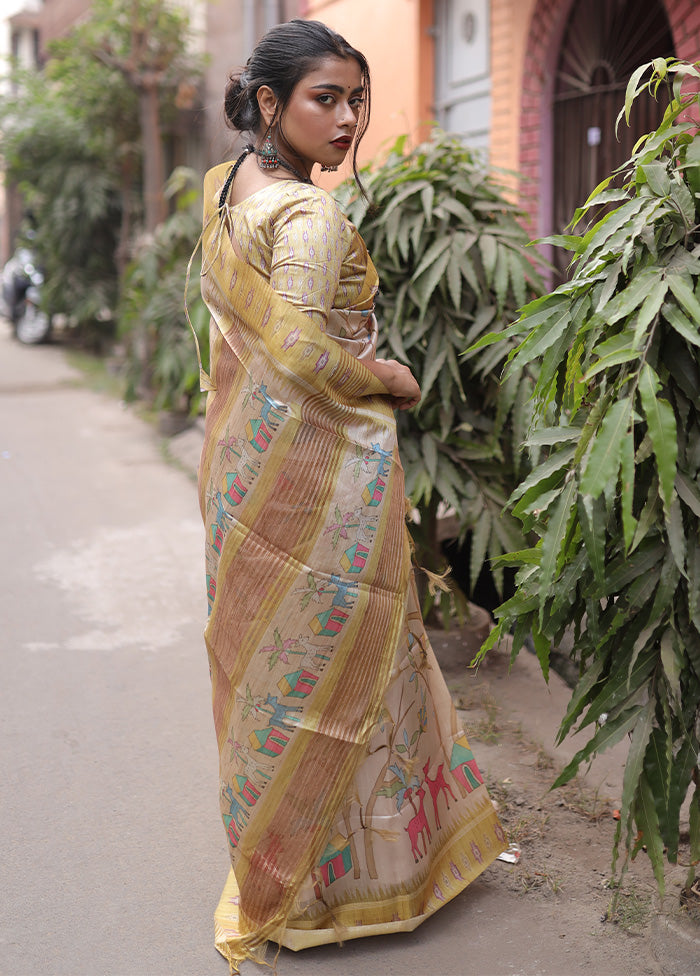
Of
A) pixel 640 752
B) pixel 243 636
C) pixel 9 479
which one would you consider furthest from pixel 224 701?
pixel 9 479

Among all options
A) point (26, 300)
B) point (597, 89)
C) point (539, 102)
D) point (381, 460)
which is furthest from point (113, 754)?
point (26, 300)

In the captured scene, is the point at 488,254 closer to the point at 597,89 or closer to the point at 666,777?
the point at 666,777

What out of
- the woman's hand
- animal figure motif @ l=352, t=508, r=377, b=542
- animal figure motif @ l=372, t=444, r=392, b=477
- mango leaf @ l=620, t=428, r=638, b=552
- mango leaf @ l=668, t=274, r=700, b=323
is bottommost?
animal figure motif @ l=352, t=508, r=377, b=542

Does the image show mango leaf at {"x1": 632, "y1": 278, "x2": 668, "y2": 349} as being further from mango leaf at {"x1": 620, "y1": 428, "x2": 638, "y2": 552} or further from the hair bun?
the hair bun

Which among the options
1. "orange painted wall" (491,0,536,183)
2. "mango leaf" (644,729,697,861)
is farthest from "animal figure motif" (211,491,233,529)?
"orange painted wall" (491,0,536,183)

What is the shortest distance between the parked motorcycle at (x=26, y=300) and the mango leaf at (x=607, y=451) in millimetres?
13796

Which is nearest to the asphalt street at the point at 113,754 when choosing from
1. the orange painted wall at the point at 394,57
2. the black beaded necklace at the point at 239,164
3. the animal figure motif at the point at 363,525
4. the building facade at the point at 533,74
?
the animal figure motif at the point at 363,525

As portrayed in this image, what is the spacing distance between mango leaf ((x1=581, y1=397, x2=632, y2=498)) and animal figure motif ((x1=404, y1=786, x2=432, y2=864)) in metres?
1.02

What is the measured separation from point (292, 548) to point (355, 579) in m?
0.15

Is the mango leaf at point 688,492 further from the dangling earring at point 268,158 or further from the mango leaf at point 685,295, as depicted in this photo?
the dangling earring at point 268,158

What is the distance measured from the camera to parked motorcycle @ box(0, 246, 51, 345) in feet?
49.4

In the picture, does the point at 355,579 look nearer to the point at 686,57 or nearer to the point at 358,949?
the point at 358,949

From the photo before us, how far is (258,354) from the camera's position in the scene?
2232 mm

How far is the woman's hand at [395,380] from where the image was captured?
236 cm
